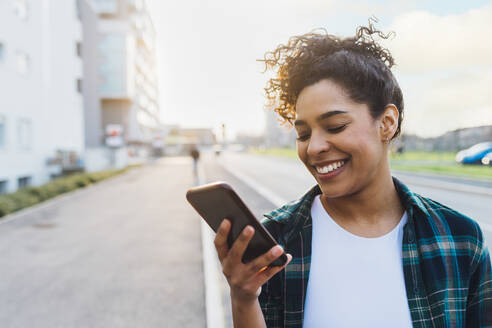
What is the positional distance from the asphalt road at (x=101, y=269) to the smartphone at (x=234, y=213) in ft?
11.0

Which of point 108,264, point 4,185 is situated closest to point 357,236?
point 108,264

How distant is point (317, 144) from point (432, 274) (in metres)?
0.63

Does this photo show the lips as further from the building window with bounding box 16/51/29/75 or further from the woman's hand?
the building window with bounding box 16/51/29/75

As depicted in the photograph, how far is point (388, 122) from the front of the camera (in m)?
1.62

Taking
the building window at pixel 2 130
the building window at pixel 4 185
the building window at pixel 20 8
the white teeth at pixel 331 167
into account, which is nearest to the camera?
the white teeth at pixel 331 167

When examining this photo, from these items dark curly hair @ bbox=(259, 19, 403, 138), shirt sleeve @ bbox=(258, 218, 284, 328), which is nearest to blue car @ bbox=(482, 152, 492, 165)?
dark curly hair @ bbox=(259, 19, 403, 138)

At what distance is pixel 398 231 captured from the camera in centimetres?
159

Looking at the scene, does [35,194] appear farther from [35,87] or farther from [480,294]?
[480,294]

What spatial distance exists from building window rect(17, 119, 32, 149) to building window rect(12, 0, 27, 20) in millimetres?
4739

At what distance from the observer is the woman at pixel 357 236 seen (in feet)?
4.77

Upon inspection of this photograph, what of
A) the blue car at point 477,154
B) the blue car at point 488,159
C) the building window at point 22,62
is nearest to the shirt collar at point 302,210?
the building window at point 22,62

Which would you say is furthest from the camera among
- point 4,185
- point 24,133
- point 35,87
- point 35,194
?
point 35,87

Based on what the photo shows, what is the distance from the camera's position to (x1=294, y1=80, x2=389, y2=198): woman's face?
4.94 ft

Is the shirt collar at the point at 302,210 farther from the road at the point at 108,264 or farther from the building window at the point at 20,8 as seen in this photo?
the building window at the point at 20,8
